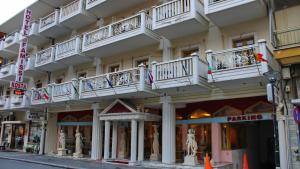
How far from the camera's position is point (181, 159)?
624 inches

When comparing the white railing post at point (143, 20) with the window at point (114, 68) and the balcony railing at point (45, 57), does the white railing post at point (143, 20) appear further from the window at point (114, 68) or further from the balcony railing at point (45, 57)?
the balcony railing at point (45, 57)

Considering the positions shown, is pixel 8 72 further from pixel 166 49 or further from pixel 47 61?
pixel 166 49

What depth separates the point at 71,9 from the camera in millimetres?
21469

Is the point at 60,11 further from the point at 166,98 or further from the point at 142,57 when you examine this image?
the point at 166,98

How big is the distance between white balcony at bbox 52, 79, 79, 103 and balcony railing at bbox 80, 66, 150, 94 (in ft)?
3.55

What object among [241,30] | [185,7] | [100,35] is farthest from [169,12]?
[100,35]

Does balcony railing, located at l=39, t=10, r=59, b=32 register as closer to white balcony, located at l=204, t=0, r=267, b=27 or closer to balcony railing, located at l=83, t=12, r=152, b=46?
balcony railing, located at l=83, t=12, r=152, b=46

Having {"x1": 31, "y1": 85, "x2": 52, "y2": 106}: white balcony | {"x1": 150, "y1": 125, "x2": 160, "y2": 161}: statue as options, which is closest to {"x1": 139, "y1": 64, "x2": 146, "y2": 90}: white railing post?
{"x1": 150, "y1": 125, "x2": 160, "y2": 161}: statue

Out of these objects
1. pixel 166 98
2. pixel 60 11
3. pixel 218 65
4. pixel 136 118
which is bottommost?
pixel 136 118

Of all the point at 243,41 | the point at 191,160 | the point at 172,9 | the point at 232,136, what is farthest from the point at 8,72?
the point at 243,41

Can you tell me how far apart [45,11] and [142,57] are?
45.3ft

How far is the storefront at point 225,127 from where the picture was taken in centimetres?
1354

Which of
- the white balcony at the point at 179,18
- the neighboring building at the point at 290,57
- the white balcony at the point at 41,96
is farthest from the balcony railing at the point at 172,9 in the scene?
the white balcony at the point at 41,96

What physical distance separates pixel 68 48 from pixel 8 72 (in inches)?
447
